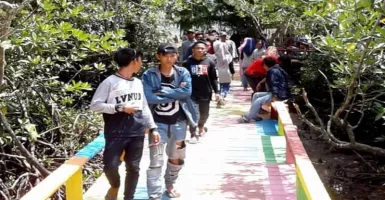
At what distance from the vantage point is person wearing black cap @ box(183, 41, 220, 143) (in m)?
6.72

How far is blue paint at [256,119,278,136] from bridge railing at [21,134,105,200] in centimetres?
391

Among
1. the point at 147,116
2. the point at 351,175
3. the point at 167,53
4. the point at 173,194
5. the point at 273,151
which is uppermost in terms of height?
the point at 167,53

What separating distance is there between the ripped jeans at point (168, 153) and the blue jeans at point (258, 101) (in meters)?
4.21

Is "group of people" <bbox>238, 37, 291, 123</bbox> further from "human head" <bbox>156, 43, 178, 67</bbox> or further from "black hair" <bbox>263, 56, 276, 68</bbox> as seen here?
"human head" <bbox>156, 43, 178, 67</bbox>

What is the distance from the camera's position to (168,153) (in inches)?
189

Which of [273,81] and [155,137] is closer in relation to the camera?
[155,137]

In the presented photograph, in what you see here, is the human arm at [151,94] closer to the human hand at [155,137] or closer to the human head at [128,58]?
the human hand at [155,137]

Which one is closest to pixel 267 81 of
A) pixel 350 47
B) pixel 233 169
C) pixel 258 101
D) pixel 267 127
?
pixel 258 101

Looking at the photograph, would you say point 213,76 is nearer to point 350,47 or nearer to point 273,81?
point 273,81

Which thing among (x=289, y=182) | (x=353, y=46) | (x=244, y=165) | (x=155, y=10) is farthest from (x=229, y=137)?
(x=155, y=10)

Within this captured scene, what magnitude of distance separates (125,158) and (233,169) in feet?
6.96

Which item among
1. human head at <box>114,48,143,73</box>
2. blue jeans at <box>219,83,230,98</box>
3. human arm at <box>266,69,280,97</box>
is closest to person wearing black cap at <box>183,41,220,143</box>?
human arm at <box>266,69,280,97</box>

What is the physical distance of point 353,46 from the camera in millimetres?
4574

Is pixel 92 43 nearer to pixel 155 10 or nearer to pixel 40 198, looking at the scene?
pixel 40 198
